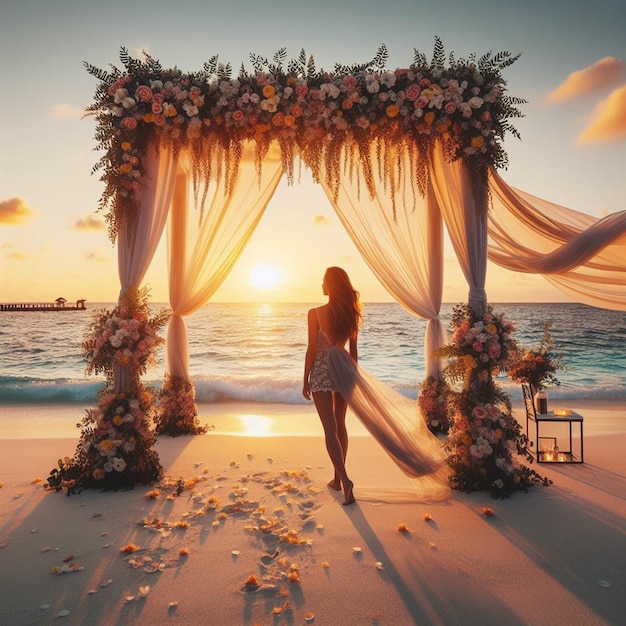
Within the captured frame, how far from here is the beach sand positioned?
242 centimetres

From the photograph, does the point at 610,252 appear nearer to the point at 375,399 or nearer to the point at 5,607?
the point at 375,399

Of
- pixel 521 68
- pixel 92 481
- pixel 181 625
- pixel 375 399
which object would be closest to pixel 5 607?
pixel 181 625

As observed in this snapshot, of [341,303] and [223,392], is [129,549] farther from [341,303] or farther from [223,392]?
[223,392]

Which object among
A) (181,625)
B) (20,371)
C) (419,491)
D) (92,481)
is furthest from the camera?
(20,371)

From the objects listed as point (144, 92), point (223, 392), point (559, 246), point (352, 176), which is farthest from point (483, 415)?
point (223, 392)

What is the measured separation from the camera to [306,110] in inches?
172

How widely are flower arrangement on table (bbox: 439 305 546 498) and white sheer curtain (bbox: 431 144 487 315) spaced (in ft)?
0.76

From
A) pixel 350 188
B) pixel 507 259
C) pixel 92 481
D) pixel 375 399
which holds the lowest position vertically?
pixel 92 481

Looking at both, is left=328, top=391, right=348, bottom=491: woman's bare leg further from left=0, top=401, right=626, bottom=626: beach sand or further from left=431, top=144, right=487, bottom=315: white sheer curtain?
left=431, top=144, right=487, bottom=315: white sheer curtain

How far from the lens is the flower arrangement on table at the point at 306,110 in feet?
14.0

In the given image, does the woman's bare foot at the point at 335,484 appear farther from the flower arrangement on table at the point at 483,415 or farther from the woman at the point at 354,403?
the flower arrangement on table at the point at 483,415

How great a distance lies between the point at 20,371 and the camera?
55.0 feet

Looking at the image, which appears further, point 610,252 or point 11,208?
point 11,208

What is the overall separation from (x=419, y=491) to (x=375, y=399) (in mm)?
876
